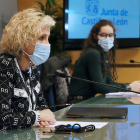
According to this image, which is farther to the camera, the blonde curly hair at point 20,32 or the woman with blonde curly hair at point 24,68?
the blonde curly hair at point 20,32

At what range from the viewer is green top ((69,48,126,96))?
267 cm

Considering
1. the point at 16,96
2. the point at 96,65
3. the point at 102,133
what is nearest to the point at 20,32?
the point at 16,96

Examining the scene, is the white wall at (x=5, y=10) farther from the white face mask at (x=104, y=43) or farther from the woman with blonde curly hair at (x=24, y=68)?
the woman with blonde curly hair at (x=24, y=68)

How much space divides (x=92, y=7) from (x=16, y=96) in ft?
8.87

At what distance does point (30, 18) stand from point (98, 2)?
2.45 metres

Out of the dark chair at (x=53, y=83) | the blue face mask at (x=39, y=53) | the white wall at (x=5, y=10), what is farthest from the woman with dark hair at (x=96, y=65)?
the white wall at (x=5, y=10)

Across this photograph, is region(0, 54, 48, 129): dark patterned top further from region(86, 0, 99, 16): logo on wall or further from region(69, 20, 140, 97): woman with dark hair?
region(86, 0, 99, 16): logo on wall

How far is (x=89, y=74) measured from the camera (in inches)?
109

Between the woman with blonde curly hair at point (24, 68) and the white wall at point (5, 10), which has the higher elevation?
the white wall at point (5, 10)

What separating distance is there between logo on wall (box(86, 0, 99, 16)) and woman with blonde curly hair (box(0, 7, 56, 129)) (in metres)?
2.30

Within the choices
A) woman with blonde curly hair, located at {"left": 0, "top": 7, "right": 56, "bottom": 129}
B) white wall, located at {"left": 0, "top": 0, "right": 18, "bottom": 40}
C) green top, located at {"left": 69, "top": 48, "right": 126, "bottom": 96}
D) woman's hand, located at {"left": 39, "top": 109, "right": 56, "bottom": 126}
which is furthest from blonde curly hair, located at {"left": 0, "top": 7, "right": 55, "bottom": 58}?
white wall, located at {"left": 0, "top": 0, "right": 18, "bottom": 40}

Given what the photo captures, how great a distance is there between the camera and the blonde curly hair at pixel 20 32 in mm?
1697

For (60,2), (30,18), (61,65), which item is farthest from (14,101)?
(60,2)

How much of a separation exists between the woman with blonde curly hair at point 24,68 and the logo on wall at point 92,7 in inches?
90.6
